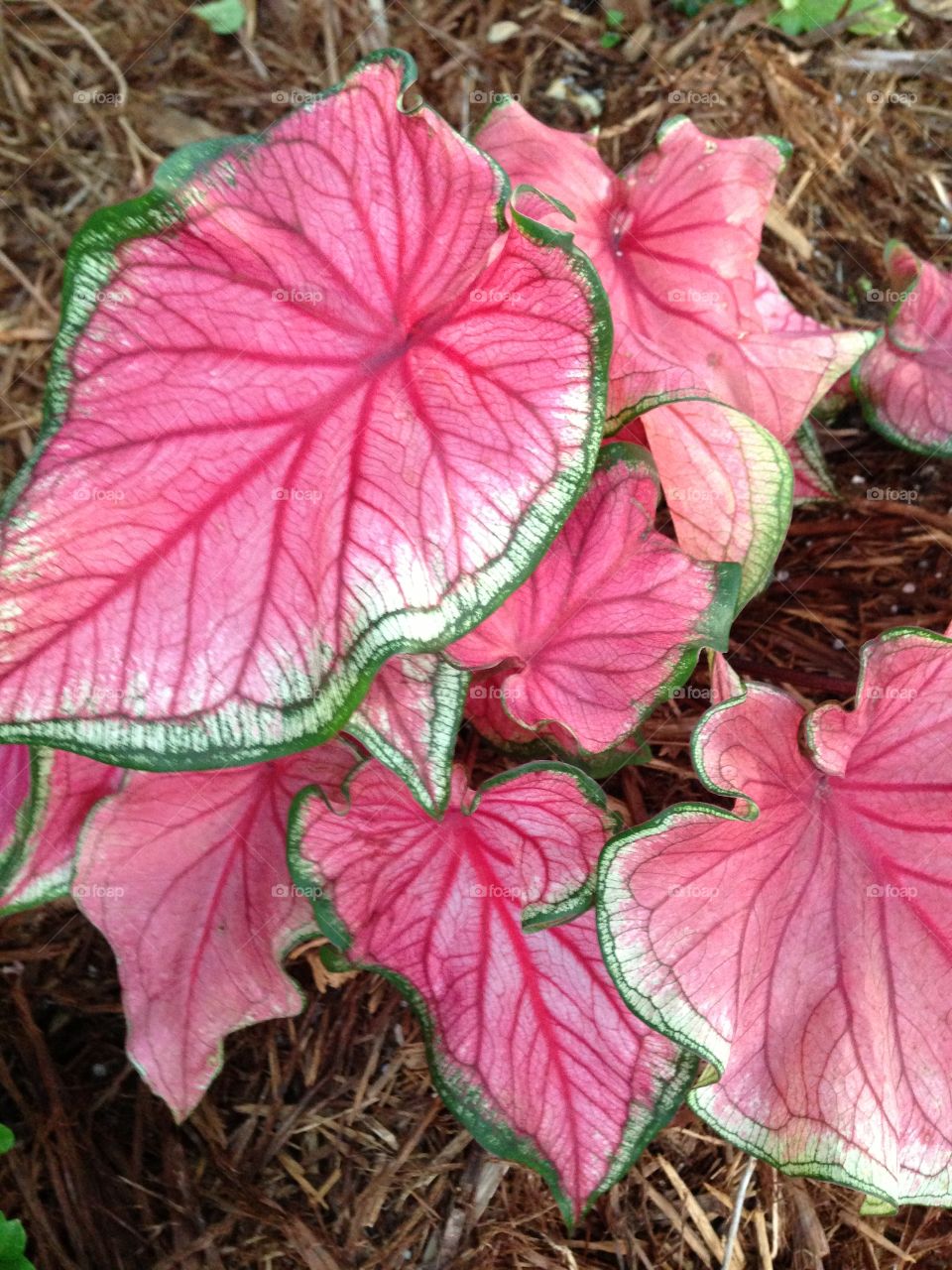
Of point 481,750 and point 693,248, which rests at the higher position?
point 693,248

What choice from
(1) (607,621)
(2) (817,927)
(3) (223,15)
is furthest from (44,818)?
(3) (223,15)

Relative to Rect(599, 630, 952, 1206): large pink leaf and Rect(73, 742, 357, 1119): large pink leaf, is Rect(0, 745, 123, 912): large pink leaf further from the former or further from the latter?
Rect(599, 630, 952, 1206): large pink leaf

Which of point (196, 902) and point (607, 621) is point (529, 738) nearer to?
point (607, 621)

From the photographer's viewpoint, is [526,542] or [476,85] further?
[476,85]

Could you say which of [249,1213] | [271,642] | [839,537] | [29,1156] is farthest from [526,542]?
[29,1156]

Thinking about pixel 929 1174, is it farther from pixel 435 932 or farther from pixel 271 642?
pixel 271 642
